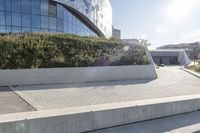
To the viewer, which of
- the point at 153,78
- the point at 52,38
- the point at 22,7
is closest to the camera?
the point at 52,38

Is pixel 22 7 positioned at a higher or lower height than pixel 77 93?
higher

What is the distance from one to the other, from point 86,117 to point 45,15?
22548mm

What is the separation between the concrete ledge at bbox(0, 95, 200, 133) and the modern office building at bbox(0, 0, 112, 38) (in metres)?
20.4

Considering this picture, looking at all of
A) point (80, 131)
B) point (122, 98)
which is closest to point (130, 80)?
point (122, 98)

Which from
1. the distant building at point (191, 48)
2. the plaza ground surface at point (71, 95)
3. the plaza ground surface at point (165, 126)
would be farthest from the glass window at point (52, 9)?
the distant building at point (191, 48)

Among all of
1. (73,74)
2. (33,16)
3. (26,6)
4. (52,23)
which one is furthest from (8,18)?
(73,74)

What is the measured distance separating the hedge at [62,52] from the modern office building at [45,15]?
33.6 ft

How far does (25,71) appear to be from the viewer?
42.8ft

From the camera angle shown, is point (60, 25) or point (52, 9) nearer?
point (52, 9)

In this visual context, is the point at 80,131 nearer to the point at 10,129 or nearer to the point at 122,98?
the point at 10,129

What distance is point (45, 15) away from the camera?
26.8m

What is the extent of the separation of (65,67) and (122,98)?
5.44m

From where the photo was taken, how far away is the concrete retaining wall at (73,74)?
41.8 feet

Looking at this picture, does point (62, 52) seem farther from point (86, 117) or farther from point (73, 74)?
point (86, 117)
